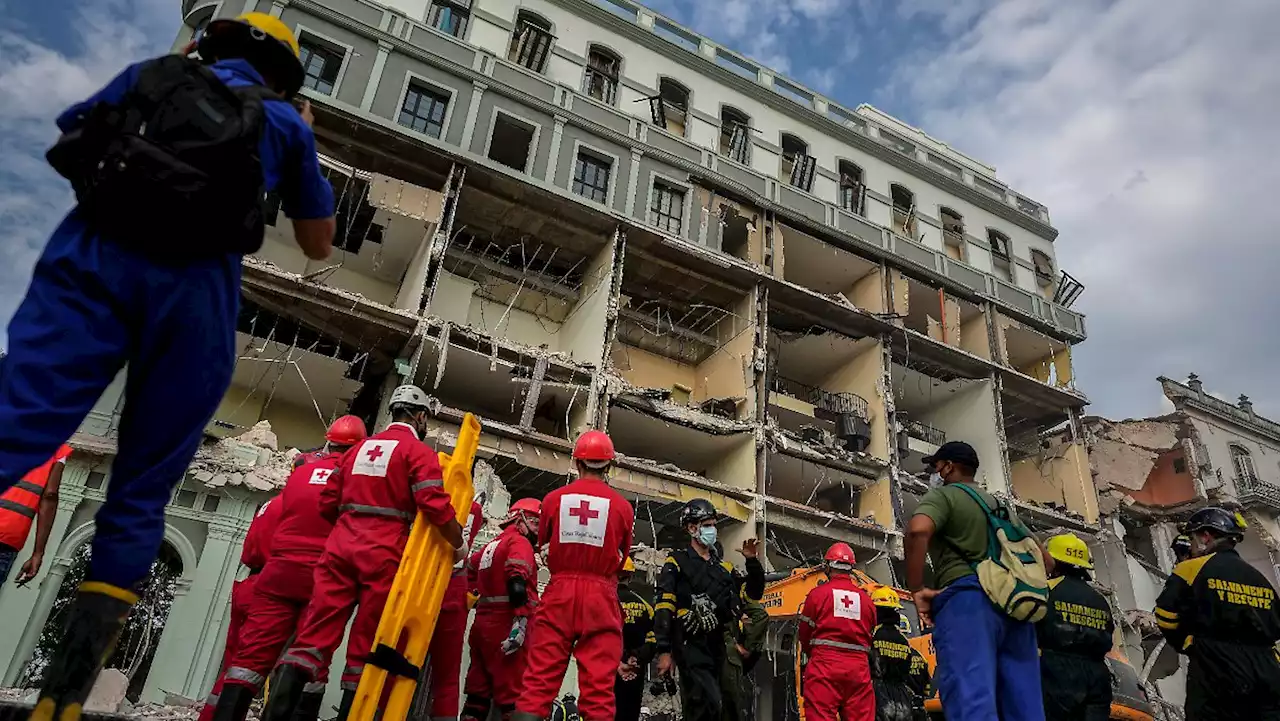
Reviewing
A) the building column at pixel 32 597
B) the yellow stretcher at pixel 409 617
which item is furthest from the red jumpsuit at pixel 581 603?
the building column at pixel 32 597

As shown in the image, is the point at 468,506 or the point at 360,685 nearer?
the point at 360,685

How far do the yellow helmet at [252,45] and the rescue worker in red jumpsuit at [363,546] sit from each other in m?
2.51

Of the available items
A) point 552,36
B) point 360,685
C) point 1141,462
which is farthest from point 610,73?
point 1141,462

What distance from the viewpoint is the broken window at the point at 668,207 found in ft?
61.0

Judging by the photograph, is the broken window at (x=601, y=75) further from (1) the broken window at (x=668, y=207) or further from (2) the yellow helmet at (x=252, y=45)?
(2) the yellow helmet at (x=252, y=45)

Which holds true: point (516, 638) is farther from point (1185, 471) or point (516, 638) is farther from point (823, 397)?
point (1185, 471)

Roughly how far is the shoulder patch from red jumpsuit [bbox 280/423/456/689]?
5.21m

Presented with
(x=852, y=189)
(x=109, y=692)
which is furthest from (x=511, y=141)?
(x=109, y=692)

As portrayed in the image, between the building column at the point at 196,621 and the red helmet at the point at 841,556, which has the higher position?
the red helmet at the point at 841,556

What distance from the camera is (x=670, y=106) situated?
20734 millimetres

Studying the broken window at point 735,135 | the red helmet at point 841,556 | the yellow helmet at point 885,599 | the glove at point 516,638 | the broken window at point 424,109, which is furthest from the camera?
the broken window at point 735,135

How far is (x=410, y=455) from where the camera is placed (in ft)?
14.8

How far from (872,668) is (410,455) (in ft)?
19.1

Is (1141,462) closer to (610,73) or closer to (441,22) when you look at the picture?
(610,73)
